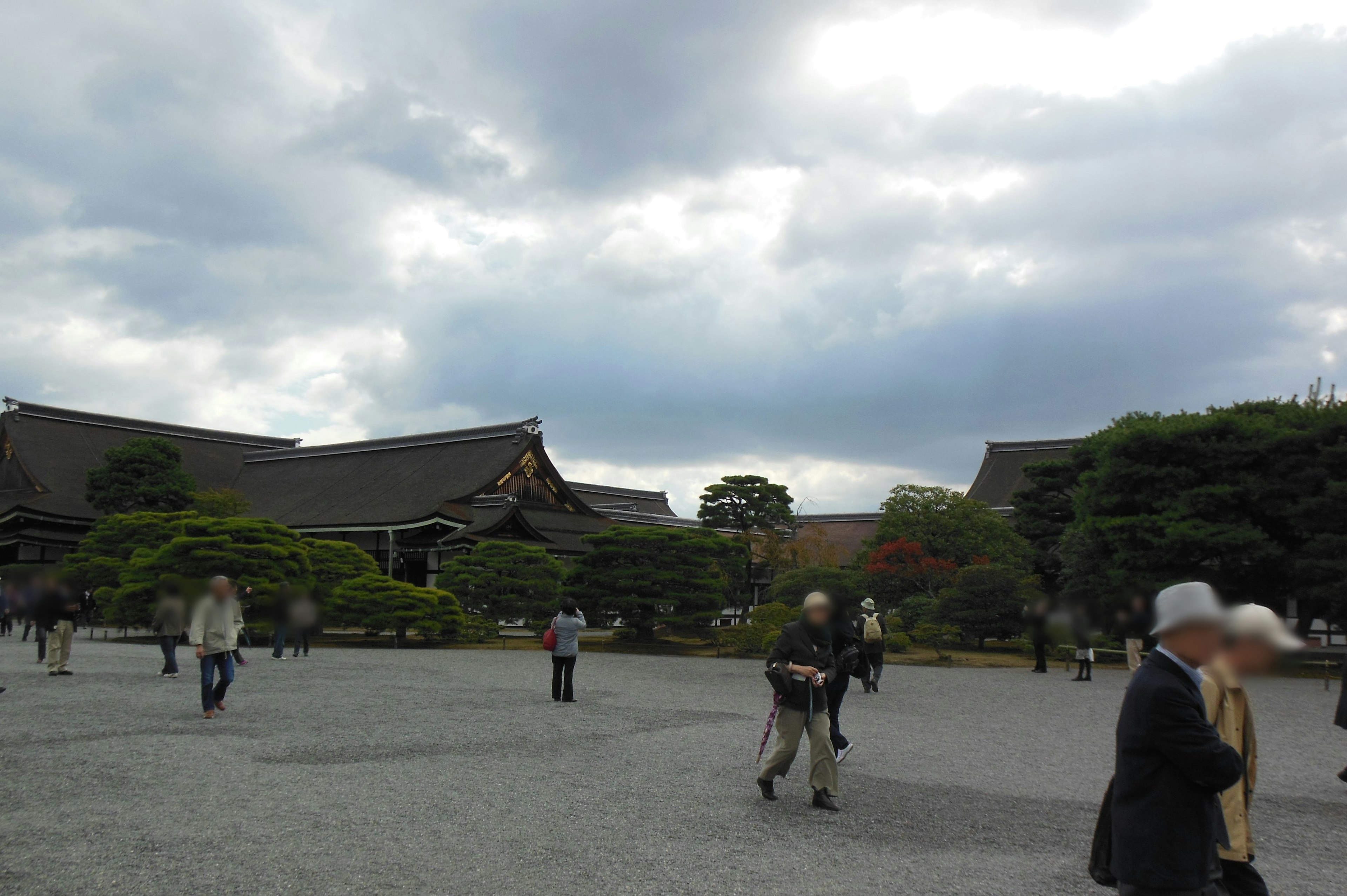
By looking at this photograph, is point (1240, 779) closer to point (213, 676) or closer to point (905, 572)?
point (213, 676)

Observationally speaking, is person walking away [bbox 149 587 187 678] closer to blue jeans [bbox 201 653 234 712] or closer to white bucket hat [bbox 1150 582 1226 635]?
blue jeans [bbox 201 653 234 712]

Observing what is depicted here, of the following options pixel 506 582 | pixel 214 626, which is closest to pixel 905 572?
pixel 506 582

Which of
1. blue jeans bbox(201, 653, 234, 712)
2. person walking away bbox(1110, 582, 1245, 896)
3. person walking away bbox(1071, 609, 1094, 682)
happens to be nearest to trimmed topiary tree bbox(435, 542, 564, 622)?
person walking away bbox(1071, 609, 1094, 682)

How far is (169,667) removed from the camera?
14.4 metres

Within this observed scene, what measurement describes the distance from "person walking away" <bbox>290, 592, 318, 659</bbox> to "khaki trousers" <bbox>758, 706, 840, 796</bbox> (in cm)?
1423

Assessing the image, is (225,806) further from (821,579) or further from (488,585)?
(821,579)

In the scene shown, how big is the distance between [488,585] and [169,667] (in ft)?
34.3

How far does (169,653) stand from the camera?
1430 cm

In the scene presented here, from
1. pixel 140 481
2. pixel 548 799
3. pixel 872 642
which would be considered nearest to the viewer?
pixel 548 799

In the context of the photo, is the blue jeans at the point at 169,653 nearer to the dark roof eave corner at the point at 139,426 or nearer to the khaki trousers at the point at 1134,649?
the khaki trousers at the point at 1134,649

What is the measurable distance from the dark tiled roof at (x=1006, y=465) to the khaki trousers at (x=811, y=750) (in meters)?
40.5

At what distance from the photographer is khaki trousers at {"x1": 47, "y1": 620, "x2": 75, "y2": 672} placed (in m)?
13.9

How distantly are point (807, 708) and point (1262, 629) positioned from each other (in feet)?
13.7

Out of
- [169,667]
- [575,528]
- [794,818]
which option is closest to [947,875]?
[794,818]
